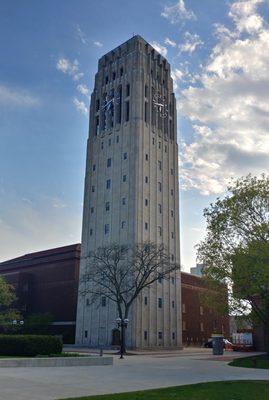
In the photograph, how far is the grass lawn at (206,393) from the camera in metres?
13.0

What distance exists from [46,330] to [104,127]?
34.0 meters

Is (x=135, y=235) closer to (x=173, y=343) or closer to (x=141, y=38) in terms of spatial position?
(x=173, y=343)

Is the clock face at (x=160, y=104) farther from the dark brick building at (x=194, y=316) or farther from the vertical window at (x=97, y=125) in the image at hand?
the dark brick building at (x=194, y=316)

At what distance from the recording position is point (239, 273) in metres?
31.0

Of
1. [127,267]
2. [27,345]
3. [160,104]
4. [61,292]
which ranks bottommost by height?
[27,345]

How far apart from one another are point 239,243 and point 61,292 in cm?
4594

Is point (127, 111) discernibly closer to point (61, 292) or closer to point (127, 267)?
point (127, 267)

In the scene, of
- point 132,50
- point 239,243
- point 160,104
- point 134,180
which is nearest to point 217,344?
point 239,243

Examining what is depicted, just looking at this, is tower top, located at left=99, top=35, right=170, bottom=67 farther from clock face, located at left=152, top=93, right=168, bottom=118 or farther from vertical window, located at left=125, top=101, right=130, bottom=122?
vertical window, located at left=125, top=101, right=130, bottom=122

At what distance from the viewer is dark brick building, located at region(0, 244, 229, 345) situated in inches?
2798

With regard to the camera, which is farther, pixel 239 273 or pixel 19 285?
pixel 19 285

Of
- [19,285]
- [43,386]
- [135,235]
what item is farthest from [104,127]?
[43,386]

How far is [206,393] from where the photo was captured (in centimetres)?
1433

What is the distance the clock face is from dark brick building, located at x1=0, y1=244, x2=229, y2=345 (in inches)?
1052
